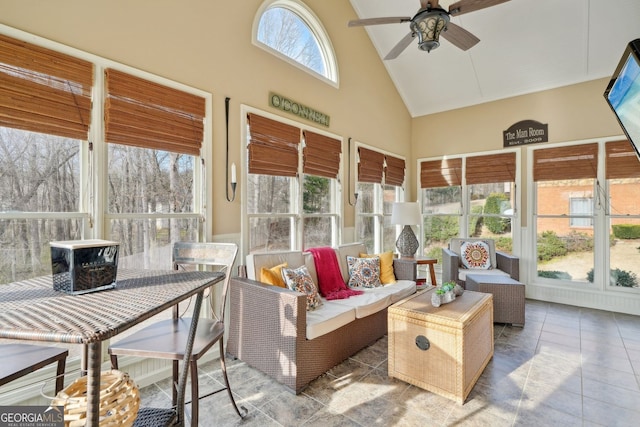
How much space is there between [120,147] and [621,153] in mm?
5793

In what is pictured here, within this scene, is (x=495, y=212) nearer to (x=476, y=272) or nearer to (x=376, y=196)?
(x=476, y=272)

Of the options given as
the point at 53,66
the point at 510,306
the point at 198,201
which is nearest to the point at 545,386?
the point at 510,306

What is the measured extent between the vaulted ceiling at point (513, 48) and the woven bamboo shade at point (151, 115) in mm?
2991

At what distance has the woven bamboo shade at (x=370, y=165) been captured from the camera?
14.9ft

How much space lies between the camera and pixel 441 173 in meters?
5.48

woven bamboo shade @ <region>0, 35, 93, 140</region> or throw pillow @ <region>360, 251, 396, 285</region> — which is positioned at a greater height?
woven bamboo shade @ <region>0, 35, 93, 140</region>

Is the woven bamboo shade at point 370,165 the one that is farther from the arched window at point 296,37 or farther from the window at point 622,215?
the window at point 622,215

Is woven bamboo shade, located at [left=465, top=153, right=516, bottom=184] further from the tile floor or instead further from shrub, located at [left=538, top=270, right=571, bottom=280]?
the tile floor

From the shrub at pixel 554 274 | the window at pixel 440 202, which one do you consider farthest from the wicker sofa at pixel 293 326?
the shrub at pixel 554 274

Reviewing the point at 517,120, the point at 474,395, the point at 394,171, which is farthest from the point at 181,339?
the point at 517,120

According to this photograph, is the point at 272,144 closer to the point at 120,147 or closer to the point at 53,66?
the point at 120,147

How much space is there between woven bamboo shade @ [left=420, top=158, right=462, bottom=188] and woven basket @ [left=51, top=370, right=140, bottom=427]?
17.6 ft

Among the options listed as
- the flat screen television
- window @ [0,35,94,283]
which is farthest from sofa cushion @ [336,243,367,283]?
the flat screen television

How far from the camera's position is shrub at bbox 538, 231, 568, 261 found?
4.54 meters
